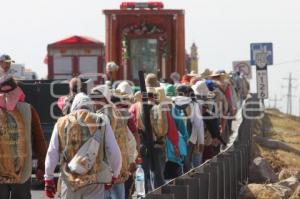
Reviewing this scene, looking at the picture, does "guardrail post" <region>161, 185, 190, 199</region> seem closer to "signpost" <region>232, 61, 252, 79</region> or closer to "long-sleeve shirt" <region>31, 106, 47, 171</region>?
"long-sleeve shirt" <region>31, 106, 47, 171</region>

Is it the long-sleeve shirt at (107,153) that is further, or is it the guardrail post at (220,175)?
the guardrail post at (220,175)

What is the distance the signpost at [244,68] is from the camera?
37.9m

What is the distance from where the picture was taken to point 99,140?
8.92 m

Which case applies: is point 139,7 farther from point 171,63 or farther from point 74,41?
point 74,41

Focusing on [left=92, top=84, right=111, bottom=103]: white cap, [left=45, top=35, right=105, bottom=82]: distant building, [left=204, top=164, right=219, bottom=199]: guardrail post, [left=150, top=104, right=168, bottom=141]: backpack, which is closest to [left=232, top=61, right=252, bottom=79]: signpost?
[left=45, top=35, right=105, bottom=82]: distant building

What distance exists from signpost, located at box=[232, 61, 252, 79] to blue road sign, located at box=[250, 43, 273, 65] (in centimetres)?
1058

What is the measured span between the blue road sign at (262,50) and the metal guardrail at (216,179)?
726cm

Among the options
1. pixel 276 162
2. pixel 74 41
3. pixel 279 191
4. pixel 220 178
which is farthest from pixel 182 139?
pixel 74 41

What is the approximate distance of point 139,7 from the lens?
25359mm

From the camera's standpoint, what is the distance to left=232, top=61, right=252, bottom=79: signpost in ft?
124

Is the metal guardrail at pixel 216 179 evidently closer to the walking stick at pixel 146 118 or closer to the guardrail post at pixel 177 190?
the guardrail post at pixel 177 190

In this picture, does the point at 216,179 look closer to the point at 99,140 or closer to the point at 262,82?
the point at 99,140

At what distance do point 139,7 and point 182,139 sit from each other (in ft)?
40.1

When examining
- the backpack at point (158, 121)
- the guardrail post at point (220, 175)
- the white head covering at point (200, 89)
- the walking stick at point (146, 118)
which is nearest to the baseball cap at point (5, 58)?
the walking stick at point (146, 118)
